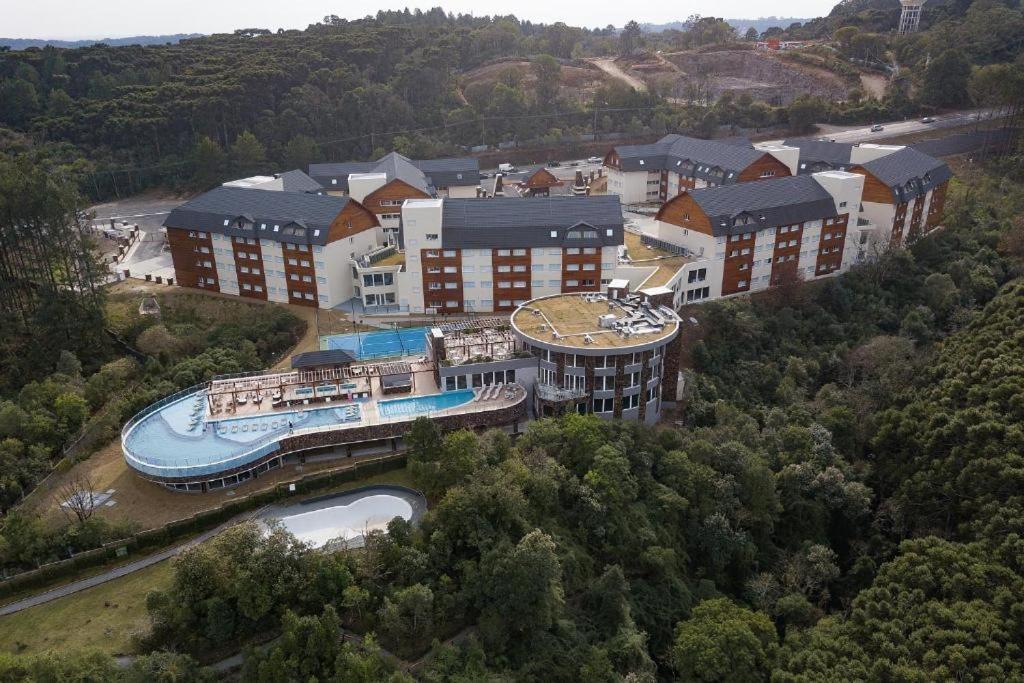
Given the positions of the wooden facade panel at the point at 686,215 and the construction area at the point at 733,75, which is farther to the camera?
the construction area at the point at 733,75

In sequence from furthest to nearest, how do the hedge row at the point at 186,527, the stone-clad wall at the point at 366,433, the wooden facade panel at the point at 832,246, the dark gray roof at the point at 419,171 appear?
the dark gray roof at the point at 419,171 < the wooden facade panel at the point at 832,246 < the stone-clad wall at the point at 366,433 < the hedge row at the point at 186,527

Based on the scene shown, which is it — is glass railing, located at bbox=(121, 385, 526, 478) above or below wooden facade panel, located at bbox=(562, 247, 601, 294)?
below

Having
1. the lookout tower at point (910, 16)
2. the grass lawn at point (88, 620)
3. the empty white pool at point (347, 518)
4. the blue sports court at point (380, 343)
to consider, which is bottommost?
the grass lawn at point (88, 620)

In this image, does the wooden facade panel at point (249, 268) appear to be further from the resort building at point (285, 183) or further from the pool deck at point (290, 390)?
the pool deck at point (290, 390)

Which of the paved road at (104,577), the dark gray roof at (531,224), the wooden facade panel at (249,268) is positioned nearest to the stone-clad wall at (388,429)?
the paved road at (104,577)

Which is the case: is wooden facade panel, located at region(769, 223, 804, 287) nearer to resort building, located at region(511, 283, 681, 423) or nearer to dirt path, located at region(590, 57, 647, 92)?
resort building, located at region(511, 283, 681, 423)

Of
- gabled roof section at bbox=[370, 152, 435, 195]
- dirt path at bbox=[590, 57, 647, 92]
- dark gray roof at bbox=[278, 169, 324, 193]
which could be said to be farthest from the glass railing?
dirt path at bbox=[590, 57, 647, 92]

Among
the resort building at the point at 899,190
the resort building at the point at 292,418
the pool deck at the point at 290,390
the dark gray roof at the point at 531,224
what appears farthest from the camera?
the resort building at the point at 899,190
